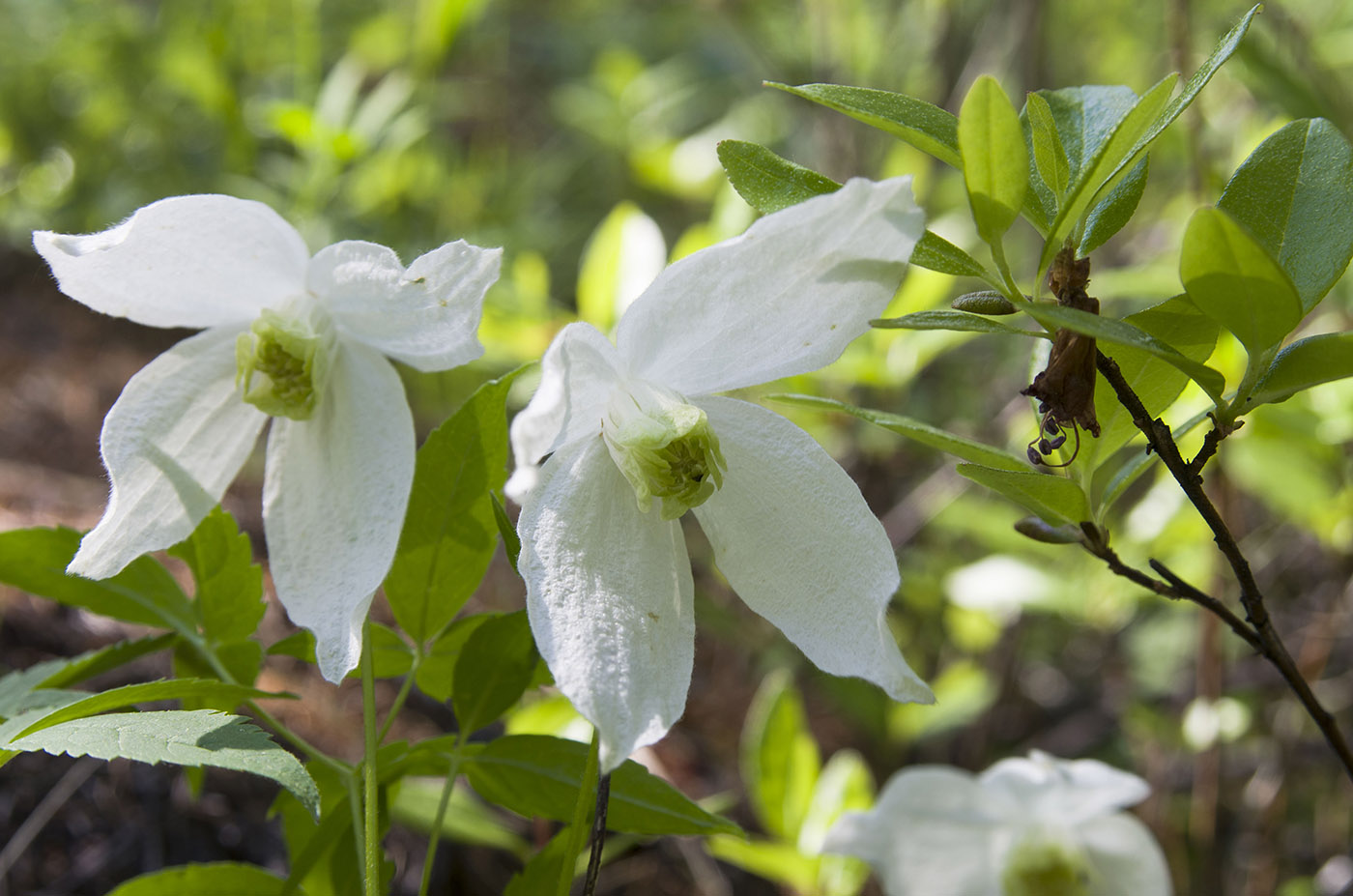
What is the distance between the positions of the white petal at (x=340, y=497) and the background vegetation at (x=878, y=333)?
52 cm

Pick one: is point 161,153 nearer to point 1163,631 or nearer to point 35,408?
point 35,408

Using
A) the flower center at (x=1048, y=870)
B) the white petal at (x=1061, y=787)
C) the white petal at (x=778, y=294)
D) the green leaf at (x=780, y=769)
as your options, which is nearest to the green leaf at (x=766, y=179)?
the white petal at (x=778, y=294)

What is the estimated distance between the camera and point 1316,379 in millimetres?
439

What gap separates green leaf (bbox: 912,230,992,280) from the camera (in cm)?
47

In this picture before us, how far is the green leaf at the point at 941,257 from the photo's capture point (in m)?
0.47

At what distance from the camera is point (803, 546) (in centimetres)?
52

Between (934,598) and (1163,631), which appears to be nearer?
(934,598)

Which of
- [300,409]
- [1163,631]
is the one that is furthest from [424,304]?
[1163,631]

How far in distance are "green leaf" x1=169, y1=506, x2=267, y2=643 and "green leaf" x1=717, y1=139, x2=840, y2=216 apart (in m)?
0.35

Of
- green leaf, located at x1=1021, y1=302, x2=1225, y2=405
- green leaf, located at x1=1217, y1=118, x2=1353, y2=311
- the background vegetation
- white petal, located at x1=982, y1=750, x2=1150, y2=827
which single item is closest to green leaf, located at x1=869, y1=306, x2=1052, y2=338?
green leaf, located at x1=1021, y1=302, x2=1225, y2=405

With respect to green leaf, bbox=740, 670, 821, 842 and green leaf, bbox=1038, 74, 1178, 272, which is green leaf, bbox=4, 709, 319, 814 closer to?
green leaf, bbox=1038, 74, 1178, 272

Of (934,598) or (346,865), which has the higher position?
(346,865)

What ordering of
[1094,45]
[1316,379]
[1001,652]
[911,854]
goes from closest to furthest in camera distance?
1. [1316,379]
2. [911,854]
3. [1001,652]
4. [1094,45]

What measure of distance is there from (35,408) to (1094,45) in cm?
290
